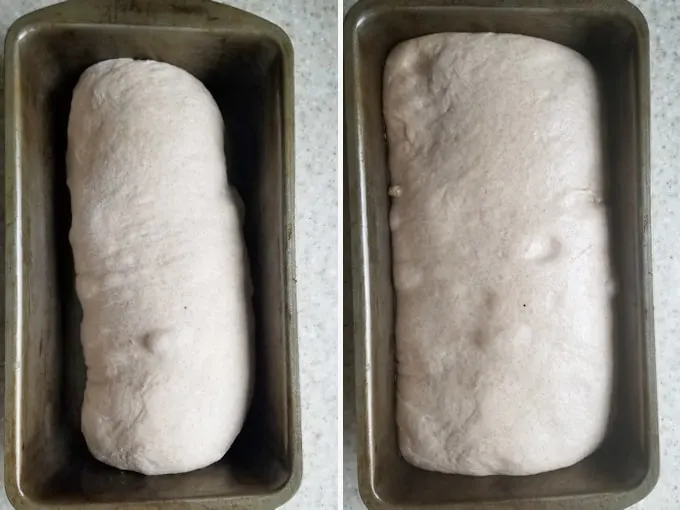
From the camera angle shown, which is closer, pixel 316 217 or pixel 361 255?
pixel 361 255

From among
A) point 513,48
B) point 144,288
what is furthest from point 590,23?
point 144,288

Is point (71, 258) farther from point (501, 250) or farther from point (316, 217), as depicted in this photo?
point (501, 250)

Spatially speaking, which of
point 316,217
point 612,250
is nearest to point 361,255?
point 316,217

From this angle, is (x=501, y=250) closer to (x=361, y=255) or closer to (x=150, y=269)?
(x=361, y=255)

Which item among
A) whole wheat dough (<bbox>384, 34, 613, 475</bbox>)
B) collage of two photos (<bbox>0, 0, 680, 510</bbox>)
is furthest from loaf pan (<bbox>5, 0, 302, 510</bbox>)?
whole wheat dough (<bbox>384, 34, 613, 475</bbox>)

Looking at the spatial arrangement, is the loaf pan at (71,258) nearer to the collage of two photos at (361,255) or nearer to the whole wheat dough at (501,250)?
the collage of two photos at (361,255)

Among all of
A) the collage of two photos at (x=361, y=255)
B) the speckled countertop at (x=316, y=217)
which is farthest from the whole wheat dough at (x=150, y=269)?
the speckled countertop at (x=316, y=217)
